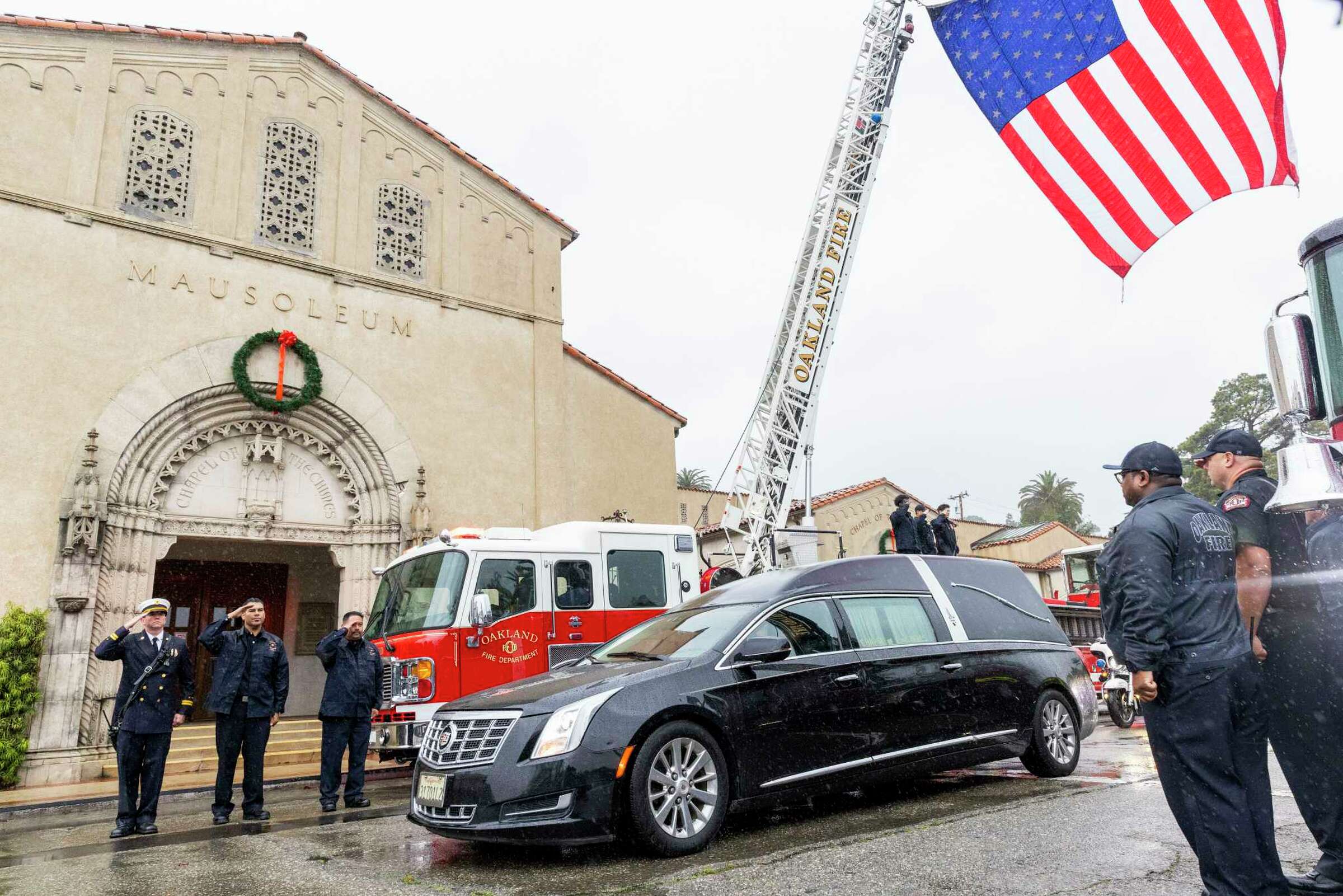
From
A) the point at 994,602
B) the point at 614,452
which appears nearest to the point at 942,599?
the point at 994,602

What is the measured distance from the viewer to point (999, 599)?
7574 millimetres

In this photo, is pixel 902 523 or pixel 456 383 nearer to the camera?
pixel 902 523

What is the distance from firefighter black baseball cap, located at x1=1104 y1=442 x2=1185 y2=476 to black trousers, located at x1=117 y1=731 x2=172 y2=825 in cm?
718

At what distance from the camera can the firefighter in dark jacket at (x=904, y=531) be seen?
39.5ft

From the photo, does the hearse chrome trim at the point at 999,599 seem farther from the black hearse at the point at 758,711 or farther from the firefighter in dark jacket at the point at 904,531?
the firefighter in dark jacket at the point at 904,531

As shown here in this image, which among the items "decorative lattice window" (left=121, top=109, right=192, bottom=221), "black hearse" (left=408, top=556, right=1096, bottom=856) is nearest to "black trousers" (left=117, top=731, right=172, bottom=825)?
"black hearse" (left=408, top=556, right=1096, bottom=856)

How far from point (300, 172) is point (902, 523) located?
11.8 metres

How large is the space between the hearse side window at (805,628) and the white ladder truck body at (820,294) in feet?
31.8

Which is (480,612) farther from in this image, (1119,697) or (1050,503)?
(1050,503)

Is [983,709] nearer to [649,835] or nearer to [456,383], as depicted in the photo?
[649,835]

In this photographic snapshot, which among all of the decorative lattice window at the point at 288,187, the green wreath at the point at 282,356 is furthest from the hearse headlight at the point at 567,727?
the decorative lattice window at the point at 288,187

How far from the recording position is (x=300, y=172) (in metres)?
15.7

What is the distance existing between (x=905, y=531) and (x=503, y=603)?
5.56 meters

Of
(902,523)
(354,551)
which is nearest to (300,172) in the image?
(354,551)
